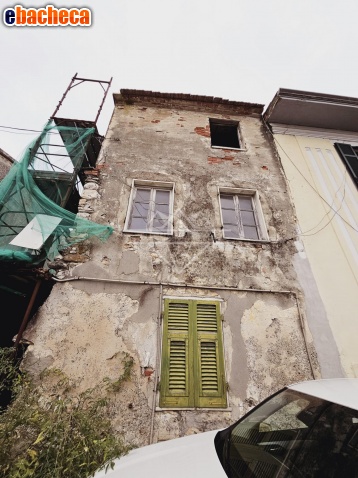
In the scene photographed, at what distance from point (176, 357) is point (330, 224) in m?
4.30

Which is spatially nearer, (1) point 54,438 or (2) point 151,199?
(1) point 54,438

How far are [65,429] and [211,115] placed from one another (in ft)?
25.8

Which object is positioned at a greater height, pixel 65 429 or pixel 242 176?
pixel 242 176

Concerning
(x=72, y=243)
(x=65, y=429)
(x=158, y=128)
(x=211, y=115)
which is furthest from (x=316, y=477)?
(x=211, y=115)

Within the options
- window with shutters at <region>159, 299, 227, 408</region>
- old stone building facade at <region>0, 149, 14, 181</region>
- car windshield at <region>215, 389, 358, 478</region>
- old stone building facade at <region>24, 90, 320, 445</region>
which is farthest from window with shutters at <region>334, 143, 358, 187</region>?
old stone building facade at <region>0, 149, 14, 181</region>

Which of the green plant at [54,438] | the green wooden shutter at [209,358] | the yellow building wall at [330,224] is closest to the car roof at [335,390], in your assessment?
the green plant at [54,438]

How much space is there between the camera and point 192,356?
363 centimetres

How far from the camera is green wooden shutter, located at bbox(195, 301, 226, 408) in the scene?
3.37m

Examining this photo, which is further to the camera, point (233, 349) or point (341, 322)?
point (341, 322)

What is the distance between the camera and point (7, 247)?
13.1 ft

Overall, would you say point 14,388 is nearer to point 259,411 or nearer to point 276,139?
point 259,411

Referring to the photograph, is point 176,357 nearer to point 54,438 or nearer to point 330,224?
point 54,438

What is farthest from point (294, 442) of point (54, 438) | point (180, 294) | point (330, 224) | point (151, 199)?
point (330, 224)

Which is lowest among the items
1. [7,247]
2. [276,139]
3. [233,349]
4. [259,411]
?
[259,411]
